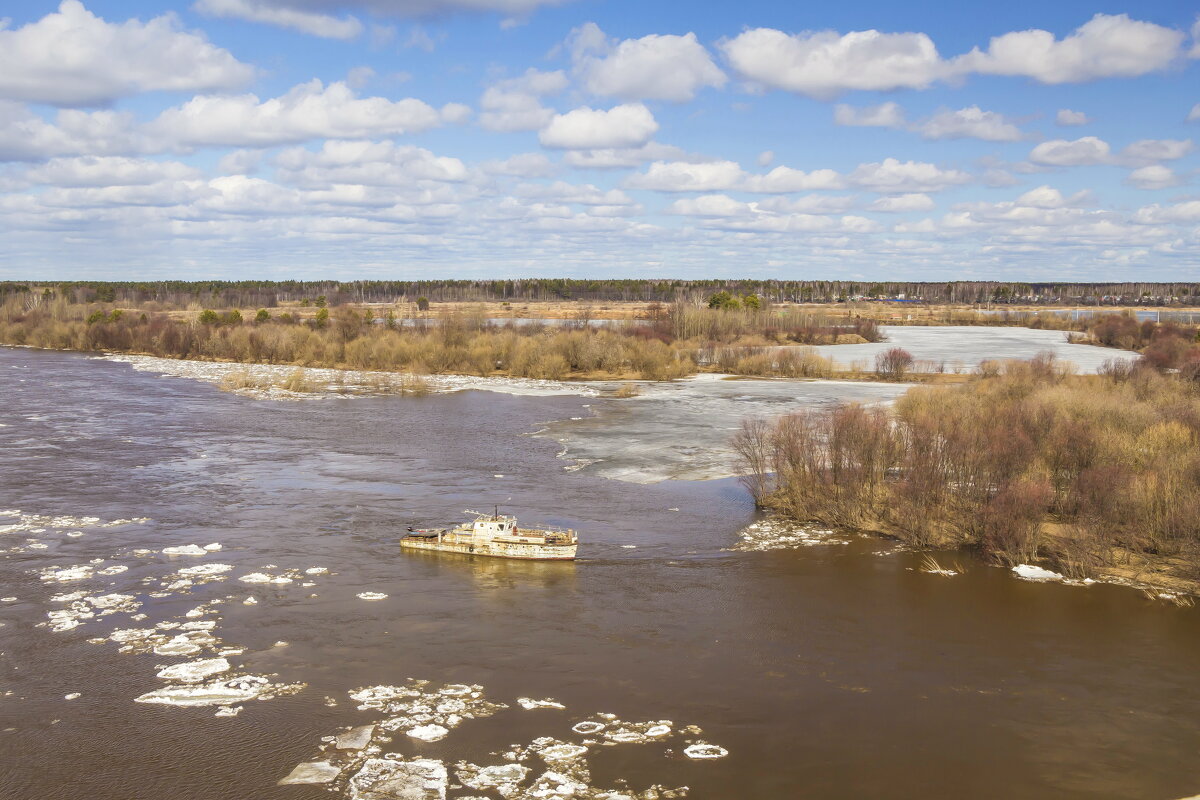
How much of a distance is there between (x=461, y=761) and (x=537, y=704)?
74.3 inches

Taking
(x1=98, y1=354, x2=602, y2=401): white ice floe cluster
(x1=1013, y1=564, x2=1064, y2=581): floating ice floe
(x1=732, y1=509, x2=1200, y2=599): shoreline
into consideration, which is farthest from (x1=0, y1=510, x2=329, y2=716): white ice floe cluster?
(x1=98, y1=354, x2=602, y2=401): white ice floe cluster

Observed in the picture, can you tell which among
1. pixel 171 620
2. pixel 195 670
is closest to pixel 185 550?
pixel 171 620

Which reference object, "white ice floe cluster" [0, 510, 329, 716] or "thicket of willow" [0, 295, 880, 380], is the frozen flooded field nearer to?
"thicket of willow" [0, 295, 880, 380]

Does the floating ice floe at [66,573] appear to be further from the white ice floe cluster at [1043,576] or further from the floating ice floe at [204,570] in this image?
the white ice floe cluster at [1043,576]

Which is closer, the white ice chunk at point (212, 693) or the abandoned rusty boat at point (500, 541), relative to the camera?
the white ice chunk at point (212, 693)

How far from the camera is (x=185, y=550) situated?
70.5 ft

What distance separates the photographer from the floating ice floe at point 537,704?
14.3 metres

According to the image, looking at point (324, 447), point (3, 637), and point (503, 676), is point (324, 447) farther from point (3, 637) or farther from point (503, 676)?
point (503, 676)

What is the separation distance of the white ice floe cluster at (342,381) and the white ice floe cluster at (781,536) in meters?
29.3

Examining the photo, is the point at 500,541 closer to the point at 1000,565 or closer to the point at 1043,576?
the point at 1000,565

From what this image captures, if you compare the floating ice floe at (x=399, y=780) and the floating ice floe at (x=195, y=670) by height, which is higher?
the floating ice floe at (x=195, y=670)

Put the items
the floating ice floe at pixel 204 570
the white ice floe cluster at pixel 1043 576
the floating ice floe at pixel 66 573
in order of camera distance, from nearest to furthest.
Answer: the floating ice floe at pixel 66 573, the floating ice floe at pixel 204 570, the white ice floe cluster at pixel 1043 576

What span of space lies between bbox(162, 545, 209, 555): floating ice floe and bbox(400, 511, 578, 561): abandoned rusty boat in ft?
14.9

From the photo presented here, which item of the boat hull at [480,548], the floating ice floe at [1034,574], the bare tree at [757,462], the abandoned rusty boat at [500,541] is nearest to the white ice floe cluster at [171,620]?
the boat hull at [480,548]
